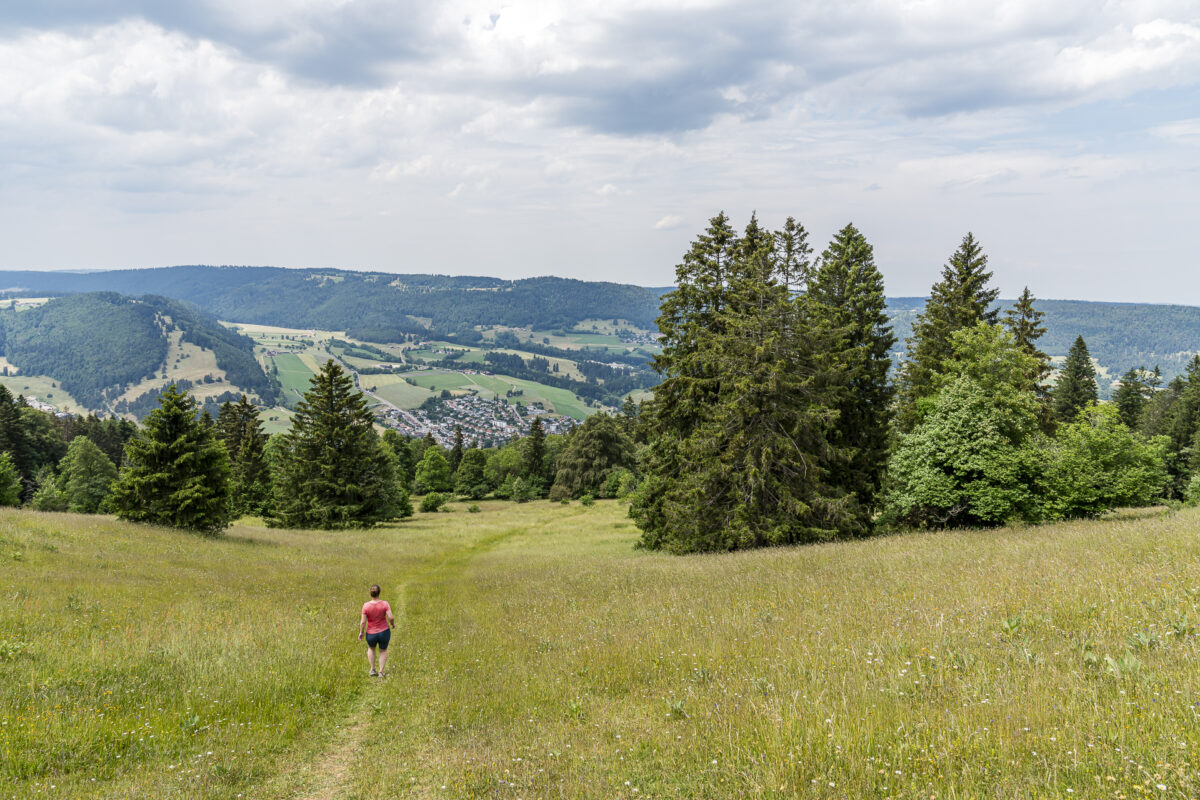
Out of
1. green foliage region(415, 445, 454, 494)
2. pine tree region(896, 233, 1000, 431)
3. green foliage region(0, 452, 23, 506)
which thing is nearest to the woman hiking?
pine tree region(896, 233, 1000, 431)

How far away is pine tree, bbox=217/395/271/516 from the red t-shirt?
156 ft

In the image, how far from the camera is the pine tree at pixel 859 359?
87.6 feet

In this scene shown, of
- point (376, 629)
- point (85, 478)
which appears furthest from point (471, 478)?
point (376, 629)

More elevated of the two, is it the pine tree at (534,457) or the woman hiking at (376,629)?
the woman hiking at (376,629)

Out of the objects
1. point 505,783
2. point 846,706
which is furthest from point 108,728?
point 846,706

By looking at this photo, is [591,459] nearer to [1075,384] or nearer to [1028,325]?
[1028,325]

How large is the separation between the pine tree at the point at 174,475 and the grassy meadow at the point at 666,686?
14.6 metres

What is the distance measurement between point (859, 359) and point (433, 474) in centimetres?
7737

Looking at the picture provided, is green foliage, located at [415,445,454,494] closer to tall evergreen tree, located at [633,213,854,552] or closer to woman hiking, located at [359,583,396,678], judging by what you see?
tall evergreen tree, located at [633,213,854,552]

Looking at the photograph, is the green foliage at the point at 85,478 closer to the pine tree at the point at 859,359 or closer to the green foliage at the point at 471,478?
the green foliage at the point at 471,478

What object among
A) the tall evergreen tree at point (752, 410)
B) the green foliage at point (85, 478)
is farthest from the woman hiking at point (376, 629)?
the green foliage at point (85, 478)

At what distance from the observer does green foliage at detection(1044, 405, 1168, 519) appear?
74.1 ft

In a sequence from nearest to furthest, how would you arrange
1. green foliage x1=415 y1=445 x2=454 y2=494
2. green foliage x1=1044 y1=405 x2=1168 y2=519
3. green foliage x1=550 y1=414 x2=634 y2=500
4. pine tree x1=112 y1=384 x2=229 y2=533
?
green foliage x1=1044 y1=405 x2=1168 y2=519
pine tree x1=112 y1=384 x2=229 y2=533
green foliage x1=550 y1=414 x2=634 y2=500
green foliage x1=415 y1=445 x2=454 y2=494

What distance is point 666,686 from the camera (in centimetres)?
808
